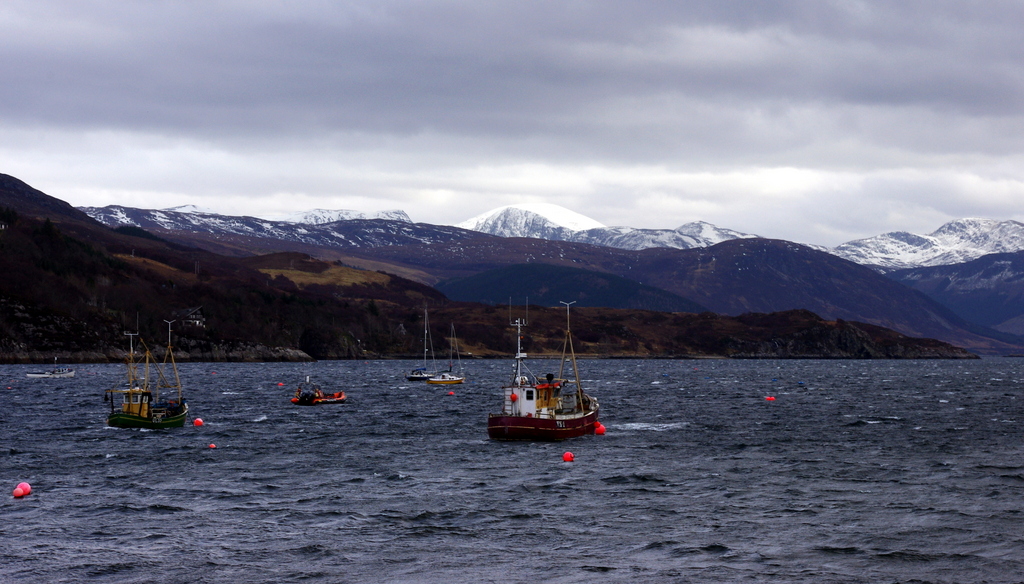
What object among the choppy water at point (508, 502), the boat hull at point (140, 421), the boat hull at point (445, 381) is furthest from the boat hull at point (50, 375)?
the boat hull at point (140, 421)

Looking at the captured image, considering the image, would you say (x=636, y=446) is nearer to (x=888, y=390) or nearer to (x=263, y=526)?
(x=263, y=526)

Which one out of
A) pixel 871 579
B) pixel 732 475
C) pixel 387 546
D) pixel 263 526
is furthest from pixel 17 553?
pixel 732 475

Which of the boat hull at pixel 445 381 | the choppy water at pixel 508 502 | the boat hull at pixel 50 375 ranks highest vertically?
the boat hull at pixel 50 375

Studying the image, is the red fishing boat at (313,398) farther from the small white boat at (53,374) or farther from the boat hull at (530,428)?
the small white boat at (53,374)

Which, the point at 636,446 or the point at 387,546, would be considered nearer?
the point at 387,546

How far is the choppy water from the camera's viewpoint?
3731 cm

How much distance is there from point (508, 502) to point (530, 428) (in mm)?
22158

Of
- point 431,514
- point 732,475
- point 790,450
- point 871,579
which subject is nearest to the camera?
point 871,579

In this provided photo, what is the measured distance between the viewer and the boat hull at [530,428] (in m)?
72.1

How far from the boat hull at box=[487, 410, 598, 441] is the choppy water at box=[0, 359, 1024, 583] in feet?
5.57

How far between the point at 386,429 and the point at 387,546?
156 feet

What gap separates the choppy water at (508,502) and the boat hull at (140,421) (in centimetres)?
93

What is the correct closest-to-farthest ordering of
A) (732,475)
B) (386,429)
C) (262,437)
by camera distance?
1. (732,475)
2. (262,437)
3. (386,429)

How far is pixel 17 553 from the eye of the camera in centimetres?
3856
